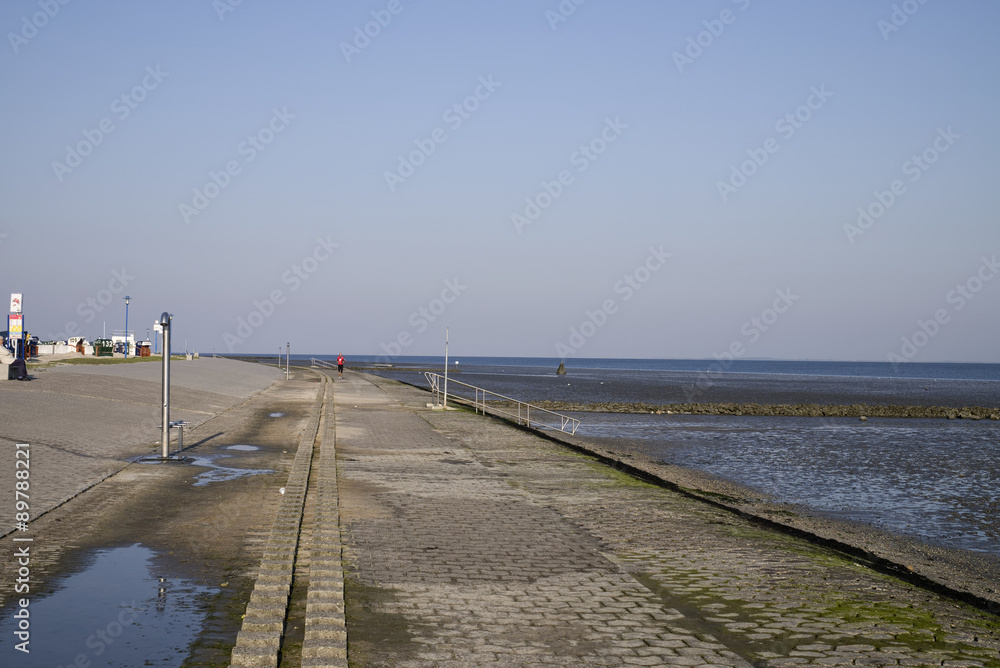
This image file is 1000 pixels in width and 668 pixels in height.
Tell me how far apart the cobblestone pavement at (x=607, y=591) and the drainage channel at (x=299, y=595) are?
6.8 inches

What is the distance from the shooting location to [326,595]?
20.7 feet

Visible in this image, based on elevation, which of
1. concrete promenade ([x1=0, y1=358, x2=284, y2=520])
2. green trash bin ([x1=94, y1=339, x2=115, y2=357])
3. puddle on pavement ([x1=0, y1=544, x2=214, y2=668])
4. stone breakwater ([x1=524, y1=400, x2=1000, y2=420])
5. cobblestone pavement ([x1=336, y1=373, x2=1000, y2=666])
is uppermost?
green trash bin ([x1=94, y1=339, x2=115, y2=357])

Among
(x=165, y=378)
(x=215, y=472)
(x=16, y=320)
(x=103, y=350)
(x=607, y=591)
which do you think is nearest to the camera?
(x=607, y=591)

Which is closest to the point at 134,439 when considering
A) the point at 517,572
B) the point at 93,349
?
the point at 517,572

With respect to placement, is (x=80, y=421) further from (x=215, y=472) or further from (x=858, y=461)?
(x=858, y=461)

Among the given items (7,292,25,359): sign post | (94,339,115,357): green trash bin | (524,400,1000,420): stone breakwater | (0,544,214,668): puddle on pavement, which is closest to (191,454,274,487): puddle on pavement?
(0,544,214,668): puddle on pavement

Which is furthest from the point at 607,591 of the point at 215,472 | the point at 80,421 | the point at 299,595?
the point at 80,421

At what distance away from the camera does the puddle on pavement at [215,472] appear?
1260cm

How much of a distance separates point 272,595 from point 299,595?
254 millimetres

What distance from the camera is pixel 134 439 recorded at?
685 inches

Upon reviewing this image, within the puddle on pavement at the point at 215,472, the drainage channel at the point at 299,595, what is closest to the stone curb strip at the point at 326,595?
the drainage channel at the point at 299,595

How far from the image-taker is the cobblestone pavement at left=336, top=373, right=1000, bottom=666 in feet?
18.1

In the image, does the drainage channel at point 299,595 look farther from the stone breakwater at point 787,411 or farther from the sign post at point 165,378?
the stone breakwater at point 787,411

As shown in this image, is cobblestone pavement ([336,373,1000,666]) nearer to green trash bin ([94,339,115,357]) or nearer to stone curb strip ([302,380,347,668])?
stone curb strip ([302,380,347,668])
